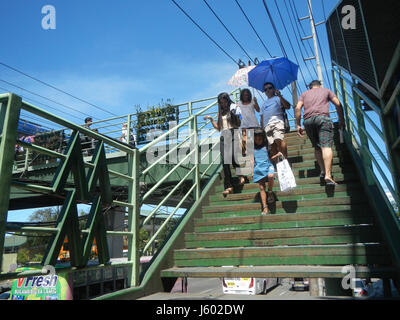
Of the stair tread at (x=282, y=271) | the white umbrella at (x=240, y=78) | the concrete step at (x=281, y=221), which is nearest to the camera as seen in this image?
the stair tread at (x=282, y=271)

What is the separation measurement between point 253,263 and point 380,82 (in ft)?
7.38

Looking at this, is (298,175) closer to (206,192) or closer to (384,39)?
(206,192)

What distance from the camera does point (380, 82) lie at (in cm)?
266

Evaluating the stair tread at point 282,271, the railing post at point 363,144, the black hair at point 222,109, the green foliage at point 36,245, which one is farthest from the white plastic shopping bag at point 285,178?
the green foliage at point 36,245

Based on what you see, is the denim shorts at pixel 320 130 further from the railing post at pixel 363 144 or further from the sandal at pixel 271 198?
the sandal at pixel 271 198

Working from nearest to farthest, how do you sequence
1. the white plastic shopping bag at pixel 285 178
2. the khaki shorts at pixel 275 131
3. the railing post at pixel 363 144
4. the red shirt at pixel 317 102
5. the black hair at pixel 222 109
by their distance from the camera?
the railing post at pixel 363 144 → the white plastic shopping bag at pixel 285 178 → the red shirt at pixel 317 102 → the khaki shorts at pixel 275 131 → the black hair at pixel 222 109

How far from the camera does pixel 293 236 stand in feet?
12.7

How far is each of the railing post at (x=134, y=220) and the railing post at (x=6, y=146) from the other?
1.53 meters

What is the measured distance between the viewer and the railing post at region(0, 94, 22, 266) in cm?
209

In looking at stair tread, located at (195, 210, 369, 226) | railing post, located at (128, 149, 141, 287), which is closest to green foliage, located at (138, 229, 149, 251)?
railing post, located at (128, 149, 141, 287)

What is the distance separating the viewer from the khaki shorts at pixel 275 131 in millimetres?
5152

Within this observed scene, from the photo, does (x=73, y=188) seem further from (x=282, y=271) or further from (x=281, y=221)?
(x=281, y=221)

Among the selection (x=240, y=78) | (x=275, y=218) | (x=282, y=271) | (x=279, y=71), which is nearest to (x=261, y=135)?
(x=275, y=218)

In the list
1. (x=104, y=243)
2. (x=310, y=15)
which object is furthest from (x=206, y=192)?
(x=310, y=15)
